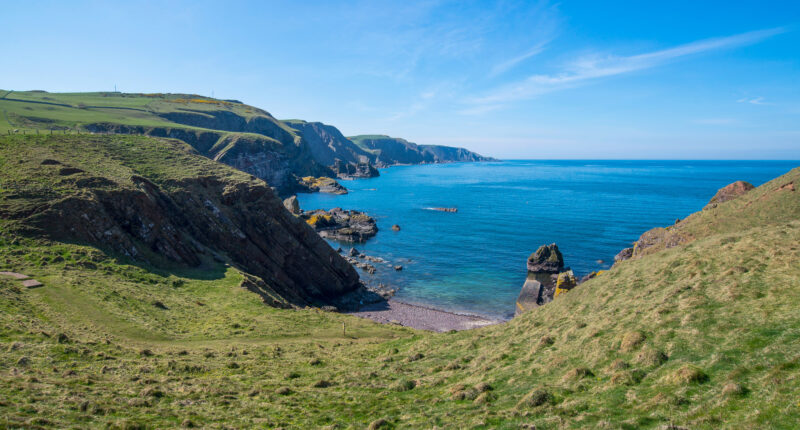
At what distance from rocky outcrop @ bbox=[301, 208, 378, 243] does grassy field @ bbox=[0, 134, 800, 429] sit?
59.0 m

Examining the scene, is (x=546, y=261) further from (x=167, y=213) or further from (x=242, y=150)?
(x=242, y=150)

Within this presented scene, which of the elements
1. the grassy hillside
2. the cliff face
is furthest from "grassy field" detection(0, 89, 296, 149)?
the cliff face

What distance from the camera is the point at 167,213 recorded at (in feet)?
149

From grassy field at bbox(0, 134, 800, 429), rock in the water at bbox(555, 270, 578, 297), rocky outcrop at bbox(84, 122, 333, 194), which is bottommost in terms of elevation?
rock in the water at bbox(555, 270, 578, 297)

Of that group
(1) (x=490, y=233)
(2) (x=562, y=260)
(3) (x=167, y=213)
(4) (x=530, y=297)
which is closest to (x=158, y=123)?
(3) (x=167, y=213)

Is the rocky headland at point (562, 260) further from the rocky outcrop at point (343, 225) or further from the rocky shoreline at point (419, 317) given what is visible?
the rocky outcrop at point (343, 225)

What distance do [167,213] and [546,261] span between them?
5713 centimetres

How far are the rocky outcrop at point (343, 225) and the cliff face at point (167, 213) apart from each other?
35475 mm

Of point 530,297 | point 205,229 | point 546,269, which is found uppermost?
point 205,229

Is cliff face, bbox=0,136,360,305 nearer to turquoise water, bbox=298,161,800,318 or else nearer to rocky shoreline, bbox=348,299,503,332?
rocky shoreline, bbox=348,299,503,332

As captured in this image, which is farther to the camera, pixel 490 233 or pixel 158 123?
pixel 158 123

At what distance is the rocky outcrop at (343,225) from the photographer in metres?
93.9

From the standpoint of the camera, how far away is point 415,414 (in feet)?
55.5

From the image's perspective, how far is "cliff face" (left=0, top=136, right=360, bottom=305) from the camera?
37.1 meters
